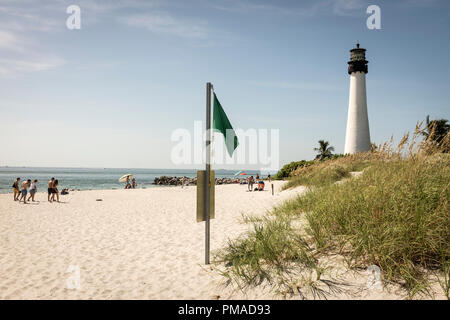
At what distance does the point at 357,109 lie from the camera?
1325 inches

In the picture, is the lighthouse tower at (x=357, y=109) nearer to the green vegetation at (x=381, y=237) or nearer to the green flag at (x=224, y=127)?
the green vegetation at (x=381, y=237)

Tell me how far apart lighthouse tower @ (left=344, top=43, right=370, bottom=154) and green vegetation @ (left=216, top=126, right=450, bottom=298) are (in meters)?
30.8

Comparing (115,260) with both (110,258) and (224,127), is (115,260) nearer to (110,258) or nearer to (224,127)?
A: (110,258)

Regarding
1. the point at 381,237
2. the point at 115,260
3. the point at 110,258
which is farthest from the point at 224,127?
the point at 110,258

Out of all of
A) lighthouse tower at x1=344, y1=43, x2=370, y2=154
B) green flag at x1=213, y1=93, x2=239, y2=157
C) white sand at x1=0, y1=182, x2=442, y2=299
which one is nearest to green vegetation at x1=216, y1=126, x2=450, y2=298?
white sand at x1=0, y1=182, x2=442, y2=299

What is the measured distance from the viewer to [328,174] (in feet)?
47.8

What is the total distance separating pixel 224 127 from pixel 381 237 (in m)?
3.10

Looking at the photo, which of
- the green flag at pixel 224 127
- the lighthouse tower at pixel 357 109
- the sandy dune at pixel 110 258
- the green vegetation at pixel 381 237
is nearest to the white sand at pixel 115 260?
the sandy dune at pixel 110 258

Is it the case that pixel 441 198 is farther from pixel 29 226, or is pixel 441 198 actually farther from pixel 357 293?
pixel 29 226

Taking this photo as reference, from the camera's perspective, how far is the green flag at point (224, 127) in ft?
16.1
